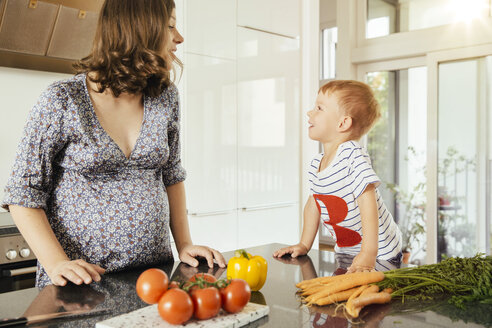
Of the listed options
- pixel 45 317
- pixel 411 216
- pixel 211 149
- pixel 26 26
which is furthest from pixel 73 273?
pixel 411 216

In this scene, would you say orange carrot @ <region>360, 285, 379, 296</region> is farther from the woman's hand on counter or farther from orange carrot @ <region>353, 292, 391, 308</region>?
the woman's hand on counter

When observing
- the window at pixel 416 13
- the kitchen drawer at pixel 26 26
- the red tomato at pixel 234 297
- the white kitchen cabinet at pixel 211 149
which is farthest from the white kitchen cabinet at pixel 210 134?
the red tomato at pixel 234 297

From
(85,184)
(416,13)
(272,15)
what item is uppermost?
(416,13)

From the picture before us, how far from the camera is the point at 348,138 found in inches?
65.4

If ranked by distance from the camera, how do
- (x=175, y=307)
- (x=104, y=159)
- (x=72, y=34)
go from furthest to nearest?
(x=72, y=34) < (x=104, y=159) < (x=175, y=307)

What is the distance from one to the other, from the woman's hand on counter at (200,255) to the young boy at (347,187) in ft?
0.66

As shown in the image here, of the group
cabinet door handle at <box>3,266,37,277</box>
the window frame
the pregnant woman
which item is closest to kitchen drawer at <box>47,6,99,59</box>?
cabinet door handle at <box>3,266,37,277</box>

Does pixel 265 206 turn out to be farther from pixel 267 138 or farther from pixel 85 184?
pixel 85 184

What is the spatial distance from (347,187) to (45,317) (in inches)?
35.8

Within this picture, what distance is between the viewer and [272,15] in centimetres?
338

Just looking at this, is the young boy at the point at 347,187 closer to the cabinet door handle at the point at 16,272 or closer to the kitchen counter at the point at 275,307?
the kitchen counter at the point at 275,307

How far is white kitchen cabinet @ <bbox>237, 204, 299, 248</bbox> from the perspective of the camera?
10.5 feet

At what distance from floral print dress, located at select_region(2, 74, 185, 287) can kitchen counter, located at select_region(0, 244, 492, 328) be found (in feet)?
0.29

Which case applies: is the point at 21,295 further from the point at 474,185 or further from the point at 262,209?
the point at 474,185
